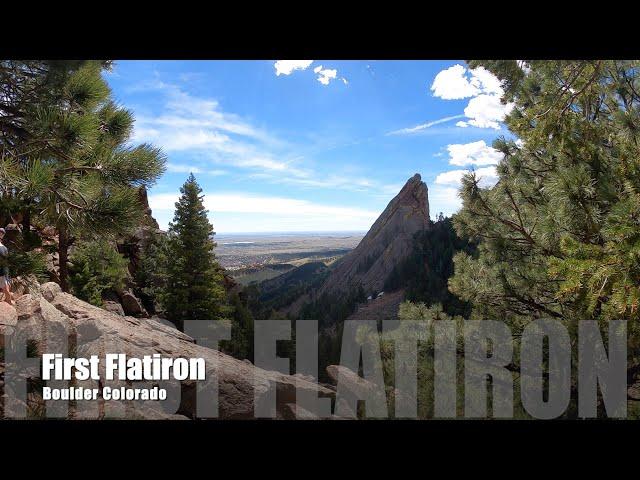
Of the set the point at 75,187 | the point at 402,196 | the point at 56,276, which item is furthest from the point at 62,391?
the point at 402,196

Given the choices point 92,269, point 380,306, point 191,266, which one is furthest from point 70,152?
point 380,306

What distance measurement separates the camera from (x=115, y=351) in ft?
14.2

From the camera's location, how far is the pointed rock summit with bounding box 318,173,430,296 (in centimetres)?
5625

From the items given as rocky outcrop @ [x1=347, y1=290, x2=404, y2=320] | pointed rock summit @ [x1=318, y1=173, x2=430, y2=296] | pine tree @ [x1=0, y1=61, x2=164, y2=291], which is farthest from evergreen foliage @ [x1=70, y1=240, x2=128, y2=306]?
pointed rock summit @ [x1=318, y1=173, x2=430, y2=296]

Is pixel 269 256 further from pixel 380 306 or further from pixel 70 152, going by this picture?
pixel 70 152

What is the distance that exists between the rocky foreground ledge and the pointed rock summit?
48.3 meters

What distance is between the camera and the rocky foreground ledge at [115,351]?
10.5ft

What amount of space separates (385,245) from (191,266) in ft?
160

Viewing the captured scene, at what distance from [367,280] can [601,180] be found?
54381 millimetres

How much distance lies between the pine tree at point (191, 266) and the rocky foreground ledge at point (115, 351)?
29.3ft

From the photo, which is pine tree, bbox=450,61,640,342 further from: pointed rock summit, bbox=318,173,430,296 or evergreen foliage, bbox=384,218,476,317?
pointed rock summit, bbox=318,173,430,296
